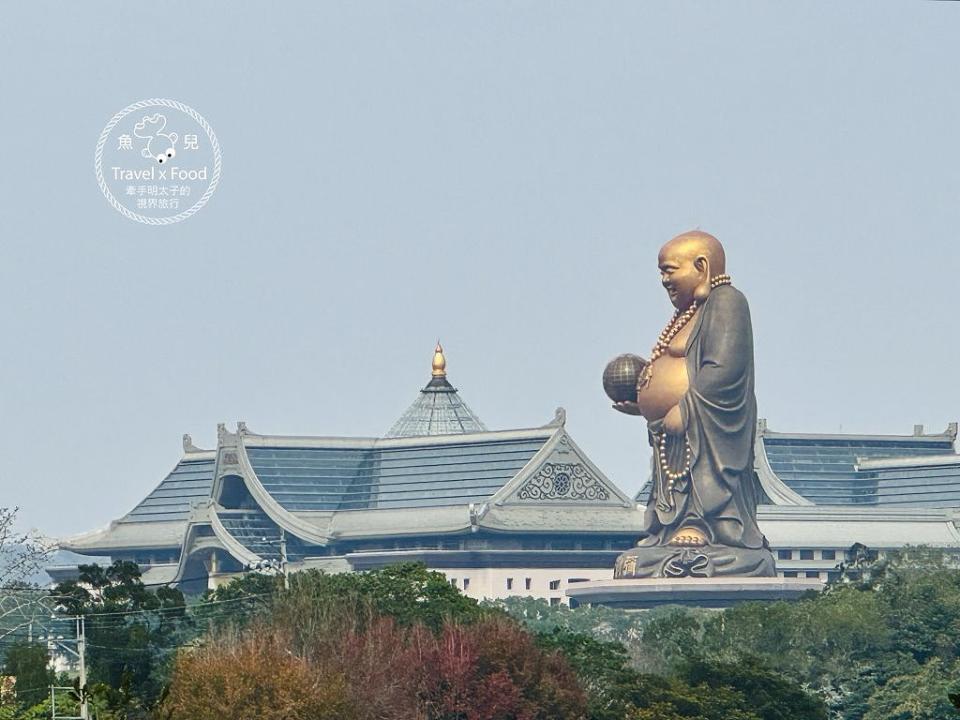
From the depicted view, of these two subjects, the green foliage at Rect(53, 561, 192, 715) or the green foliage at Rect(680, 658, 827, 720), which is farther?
the green foliage at Rect(680, 658, 827, 720)

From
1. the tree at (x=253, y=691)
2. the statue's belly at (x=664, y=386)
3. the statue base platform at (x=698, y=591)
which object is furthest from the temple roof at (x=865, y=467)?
the tree at (x=253, y=691)

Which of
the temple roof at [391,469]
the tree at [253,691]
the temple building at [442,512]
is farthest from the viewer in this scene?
the temple roof at [391,469]

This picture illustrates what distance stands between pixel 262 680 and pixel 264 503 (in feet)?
337

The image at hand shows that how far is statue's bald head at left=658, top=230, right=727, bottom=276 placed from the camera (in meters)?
138

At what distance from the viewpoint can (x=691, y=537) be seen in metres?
142

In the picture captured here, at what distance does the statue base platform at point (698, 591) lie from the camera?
142 meters

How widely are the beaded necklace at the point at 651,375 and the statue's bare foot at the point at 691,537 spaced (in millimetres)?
1793

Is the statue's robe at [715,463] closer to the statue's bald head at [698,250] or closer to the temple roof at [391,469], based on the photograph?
the statue's bald head at [698,250]

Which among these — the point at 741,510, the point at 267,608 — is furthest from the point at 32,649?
the point at 741,510

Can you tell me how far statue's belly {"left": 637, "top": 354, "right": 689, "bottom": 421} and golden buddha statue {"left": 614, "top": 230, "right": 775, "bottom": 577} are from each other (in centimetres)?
4

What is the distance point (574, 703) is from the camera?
244 feet

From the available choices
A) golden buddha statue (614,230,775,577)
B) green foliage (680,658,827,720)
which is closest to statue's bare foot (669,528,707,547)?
golden buddha statue (614,230,775,577)

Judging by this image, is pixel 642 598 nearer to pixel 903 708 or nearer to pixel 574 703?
pixel 903 708

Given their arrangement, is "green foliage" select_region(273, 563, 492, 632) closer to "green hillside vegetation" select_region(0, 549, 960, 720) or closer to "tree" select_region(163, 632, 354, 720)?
"green hillside vegetation" select_region(0, 549, 960, 720)
